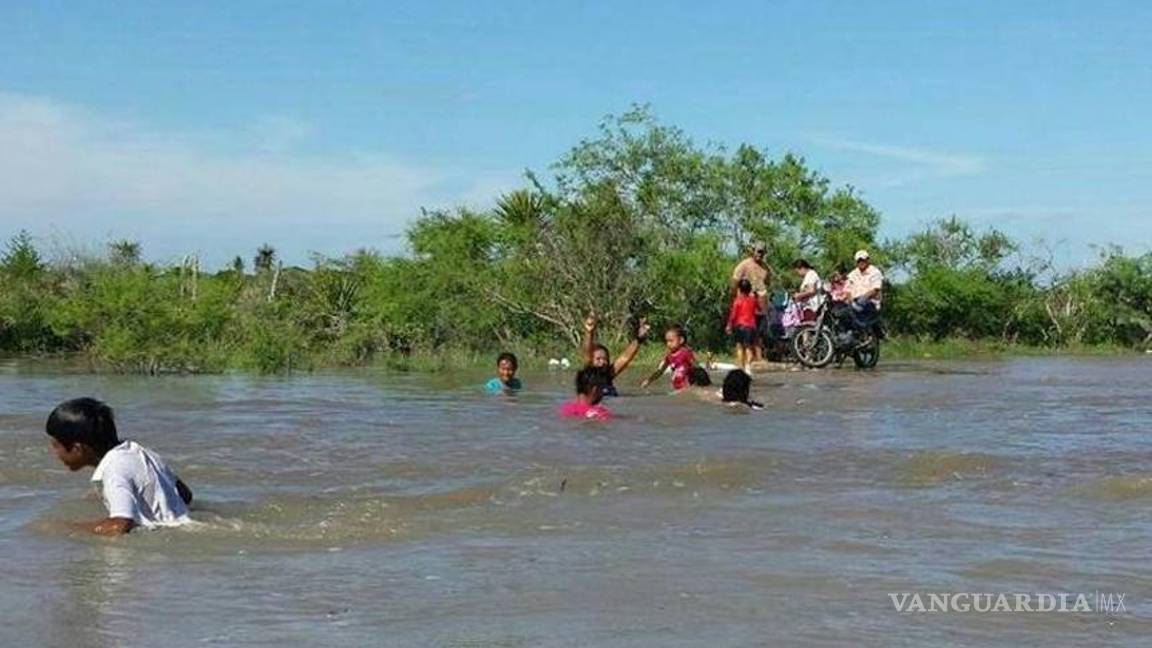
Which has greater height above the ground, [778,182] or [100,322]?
[778,182]

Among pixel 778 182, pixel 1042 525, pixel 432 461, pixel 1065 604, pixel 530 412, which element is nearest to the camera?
pixel 1065 604

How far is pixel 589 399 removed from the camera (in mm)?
12266

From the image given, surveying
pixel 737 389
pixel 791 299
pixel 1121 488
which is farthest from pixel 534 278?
pixel 1121 488

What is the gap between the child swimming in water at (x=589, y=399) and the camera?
12.1m

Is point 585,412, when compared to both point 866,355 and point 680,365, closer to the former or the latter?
point 680,365

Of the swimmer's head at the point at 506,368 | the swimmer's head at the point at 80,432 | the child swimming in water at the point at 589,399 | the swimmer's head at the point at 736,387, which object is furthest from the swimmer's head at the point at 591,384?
the swimmer's head at the point at 80,432

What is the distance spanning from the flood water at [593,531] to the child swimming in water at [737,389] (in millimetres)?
319

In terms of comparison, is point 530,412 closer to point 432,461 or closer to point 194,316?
point 432,461

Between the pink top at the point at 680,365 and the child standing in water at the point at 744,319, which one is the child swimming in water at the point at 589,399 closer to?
the pink top at the point at 680,365

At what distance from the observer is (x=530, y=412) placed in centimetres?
1304

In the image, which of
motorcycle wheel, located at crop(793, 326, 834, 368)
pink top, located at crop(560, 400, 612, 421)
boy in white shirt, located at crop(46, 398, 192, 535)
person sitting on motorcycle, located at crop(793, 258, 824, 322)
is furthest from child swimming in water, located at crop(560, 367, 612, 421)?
person sitting on motorcycle, located at crop(793, 258, 824, 322)

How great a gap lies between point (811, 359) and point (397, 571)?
43.7 feet

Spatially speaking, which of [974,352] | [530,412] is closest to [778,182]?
[974,352]

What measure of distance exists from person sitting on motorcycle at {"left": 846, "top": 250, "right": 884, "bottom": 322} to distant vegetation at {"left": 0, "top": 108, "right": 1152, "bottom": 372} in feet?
23.4
